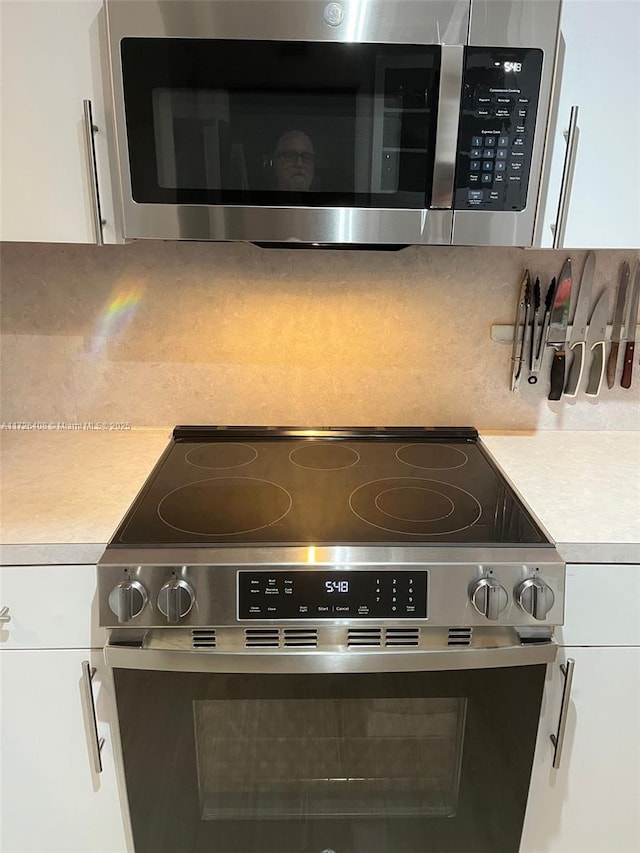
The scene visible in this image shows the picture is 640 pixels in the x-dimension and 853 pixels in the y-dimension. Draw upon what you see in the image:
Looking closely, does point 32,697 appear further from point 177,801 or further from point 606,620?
point 606,620

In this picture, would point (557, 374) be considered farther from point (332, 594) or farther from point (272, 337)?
point (332, 594)

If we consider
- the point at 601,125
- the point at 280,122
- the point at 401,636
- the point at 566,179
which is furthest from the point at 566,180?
the point at 401,636

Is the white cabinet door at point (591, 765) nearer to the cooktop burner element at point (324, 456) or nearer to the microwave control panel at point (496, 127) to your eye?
the cooktop burner element at point (324, 456)

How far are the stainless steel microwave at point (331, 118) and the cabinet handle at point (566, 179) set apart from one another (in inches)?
1.7

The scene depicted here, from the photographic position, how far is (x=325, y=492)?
1273mm

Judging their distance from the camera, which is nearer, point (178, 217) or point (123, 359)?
point (178, 217)

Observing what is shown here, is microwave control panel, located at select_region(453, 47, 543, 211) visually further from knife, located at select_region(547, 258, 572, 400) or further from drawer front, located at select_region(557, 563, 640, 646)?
drawer front, located at select_region(557, 563, 640, 646)

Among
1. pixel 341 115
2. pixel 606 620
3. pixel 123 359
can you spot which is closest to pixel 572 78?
pixel 341 115

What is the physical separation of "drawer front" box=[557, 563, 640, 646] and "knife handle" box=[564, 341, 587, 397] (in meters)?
0.57

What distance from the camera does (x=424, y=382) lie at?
5.15ft

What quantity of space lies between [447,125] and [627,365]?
0.77m

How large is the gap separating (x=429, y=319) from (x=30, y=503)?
3.13 ft

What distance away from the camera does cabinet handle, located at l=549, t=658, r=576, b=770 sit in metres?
1.12

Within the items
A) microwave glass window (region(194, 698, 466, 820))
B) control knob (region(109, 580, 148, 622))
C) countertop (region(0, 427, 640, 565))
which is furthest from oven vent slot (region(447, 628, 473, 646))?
control knob (region(109, 580, 148, 622))
